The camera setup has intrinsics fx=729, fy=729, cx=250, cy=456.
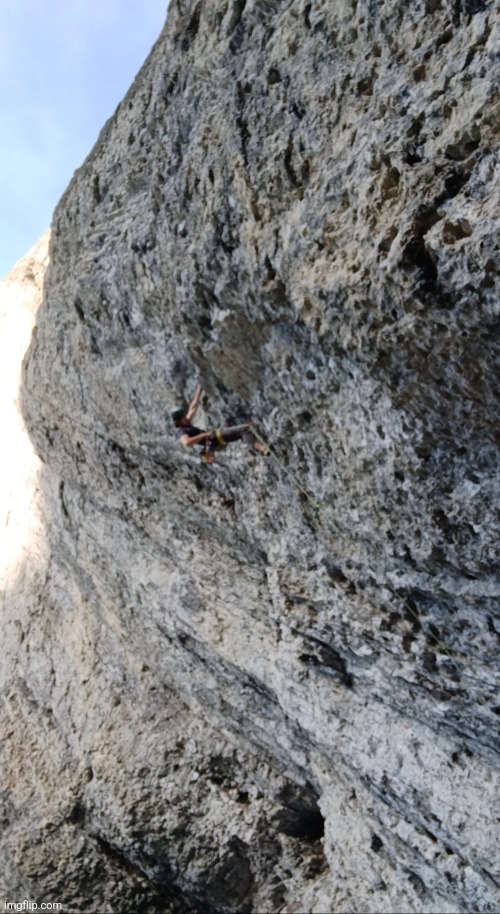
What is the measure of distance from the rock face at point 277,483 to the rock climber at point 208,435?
0.63ft

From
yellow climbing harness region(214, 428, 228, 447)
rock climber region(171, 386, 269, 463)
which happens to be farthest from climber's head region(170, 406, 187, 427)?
yellow climbing harness region(214, 428, 228, 447)

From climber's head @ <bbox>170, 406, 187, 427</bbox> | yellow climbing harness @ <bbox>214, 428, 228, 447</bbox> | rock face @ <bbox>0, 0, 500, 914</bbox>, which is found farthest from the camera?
climber's head @ <bbox>170, 406, 187, 427</bbox>

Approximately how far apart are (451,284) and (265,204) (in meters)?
2.00

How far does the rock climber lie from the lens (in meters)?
6.74

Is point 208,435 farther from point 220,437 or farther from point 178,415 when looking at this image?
point 178,415

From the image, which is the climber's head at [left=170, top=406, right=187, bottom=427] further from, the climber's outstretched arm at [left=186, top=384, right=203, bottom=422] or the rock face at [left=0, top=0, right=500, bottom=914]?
the rock face at [left=0, top=0, right=500, bottom=914]

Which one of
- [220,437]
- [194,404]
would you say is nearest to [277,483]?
[220,437]

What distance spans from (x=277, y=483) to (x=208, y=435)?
86 centimetres

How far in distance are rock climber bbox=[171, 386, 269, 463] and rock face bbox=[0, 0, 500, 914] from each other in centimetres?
19

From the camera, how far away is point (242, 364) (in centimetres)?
645

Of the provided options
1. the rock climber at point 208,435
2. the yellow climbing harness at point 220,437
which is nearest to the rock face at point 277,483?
the rock climber at point 208,435

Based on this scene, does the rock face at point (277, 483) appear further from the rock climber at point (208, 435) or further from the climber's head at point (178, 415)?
the climber's head at point (178, 415)

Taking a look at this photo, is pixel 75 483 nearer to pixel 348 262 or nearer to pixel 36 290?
pixel 36 290

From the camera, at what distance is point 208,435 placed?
266 inches
